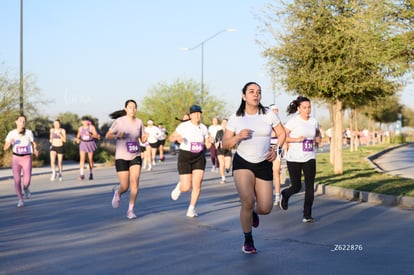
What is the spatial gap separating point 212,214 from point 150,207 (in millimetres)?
1634

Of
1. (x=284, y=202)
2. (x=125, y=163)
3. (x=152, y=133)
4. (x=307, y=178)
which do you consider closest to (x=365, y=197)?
(x=284, y=202)

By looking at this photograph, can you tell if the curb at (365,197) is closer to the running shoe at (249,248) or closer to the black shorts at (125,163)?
the black shorts at (125,163)

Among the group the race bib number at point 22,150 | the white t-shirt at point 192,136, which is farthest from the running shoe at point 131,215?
the race bib number at point 22,150

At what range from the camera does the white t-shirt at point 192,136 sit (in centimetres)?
1150

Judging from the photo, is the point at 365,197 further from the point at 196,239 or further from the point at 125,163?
the point at 196,239

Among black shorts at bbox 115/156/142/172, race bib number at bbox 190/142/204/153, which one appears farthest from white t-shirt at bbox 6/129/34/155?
race bib number at bbox 190/142/204/153

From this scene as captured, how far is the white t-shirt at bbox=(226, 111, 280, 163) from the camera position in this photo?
779 centimetres

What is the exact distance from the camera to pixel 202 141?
459 inches

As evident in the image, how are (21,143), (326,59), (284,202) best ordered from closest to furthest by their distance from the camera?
(284,202), (21,143), (326,59)

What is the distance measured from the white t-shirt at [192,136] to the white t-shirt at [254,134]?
3612 mm

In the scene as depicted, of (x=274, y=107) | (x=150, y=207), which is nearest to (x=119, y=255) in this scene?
(x=150, y=207)

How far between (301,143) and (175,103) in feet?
144

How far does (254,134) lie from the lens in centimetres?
779

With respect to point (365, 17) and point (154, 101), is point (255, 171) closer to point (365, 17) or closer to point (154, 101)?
point (365, 17)
